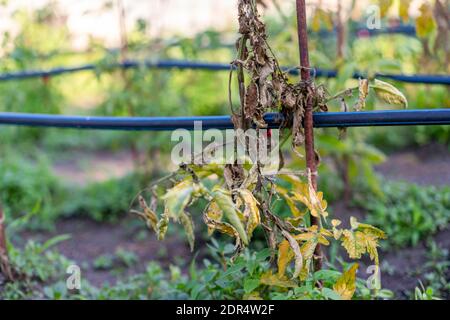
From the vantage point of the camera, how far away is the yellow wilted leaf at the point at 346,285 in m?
2.09

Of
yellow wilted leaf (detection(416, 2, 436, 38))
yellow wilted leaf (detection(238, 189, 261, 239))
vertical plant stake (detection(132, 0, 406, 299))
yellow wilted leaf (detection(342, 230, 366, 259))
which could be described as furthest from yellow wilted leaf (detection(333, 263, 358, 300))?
yellow wilted leaf (detection(416, 2, 436, 38))

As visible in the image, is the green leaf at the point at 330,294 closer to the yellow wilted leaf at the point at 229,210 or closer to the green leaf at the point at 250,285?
the green leaf at the point at 250,285

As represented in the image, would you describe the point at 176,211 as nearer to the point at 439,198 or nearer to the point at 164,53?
the point at 439,198

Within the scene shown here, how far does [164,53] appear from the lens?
4.29 m

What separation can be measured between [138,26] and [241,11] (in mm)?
2182

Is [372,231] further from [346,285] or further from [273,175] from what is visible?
[273,175]

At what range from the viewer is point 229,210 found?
5.87 feet

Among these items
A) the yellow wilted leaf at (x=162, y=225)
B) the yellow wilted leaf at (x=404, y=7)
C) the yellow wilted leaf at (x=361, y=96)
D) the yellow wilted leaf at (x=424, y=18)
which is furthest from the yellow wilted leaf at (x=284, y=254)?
the yellow wilted leaf at (x=424, y=18)

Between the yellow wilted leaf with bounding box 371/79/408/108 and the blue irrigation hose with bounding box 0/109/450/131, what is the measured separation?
205 mm

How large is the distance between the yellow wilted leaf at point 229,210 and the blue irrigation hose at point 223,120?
33cm

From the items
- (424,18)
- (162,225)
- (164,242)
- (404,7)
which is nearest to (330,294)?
(162,225)

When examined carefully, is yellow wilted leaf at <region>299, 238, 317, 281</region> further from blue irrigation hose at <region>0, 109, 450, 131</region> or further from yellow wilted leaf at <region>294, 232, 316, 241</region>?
blue irrigation hose at <region>0, 109, 450, 131</region>

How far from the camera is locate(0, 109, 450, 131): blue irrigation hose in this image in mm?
1826
